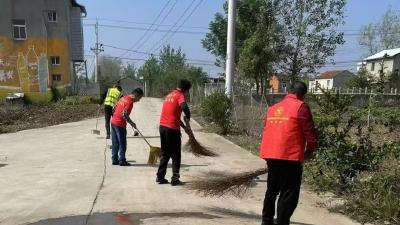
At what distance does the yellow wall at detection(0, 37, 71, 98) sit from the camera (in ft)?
108

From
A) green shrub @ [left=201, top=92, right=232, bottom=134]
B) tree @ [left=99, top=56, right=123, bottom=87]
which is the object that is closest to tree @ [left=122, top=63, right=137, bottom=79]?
tree @ [left=99, top=56, right=123, bottom=87]

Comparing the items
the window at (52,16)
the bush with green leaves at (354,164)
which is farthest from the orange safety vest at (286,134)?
the window at (52,16)

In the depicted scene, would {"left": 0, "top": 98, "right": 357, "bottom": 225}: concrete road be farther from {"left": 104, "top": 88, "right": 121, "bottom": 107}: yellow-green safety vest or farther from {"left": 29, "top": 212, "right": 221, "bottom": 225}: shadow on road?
{"left": 104, "top": 88, "right": 121, "bottom": 107}: yellow-green safety vest

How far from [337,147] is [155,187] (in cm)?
287

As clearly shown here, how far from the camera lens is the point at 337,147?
7102 mm

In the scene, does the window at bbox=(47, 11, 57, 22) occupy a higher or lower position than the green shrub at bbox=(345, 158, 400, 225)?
higher

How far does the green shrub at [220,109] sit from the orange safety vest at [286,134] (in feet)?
33.2

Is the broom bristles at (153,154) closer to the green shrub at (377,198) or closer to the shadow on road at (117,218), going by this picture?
the shadow on road at (117,218)

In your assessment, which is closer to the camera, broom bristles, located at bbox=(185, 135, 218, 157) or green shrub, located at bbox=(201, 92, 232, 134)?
broom bristles, located at bbox=(185, 135, 218, 157)

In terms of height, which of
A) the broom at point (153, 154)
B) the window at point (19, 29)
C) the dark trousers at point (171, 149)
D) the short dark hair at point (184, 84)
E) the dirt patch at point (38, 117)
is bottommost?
the dirt patch at point (38, 117)

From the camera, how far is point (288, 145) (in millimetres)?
4938

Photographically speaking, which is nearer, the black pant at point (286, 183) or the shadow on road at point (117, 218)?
the black pant at point (286, 183)

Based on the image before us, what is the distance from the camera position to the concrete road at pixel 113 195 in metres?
5.90

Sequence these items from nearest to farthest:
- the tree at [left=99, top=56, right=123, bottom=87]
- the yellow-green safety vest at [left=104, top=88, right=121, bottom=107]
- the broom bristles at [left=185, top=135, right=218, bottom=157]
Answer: the broom bristles at [left=185, top=135, right=218, bottom=157] → the yellow-green safety vest at [left=104, top=88, right=121, bottom=107] → the tree at [left=99, top=56, right=123, bottom=87]
